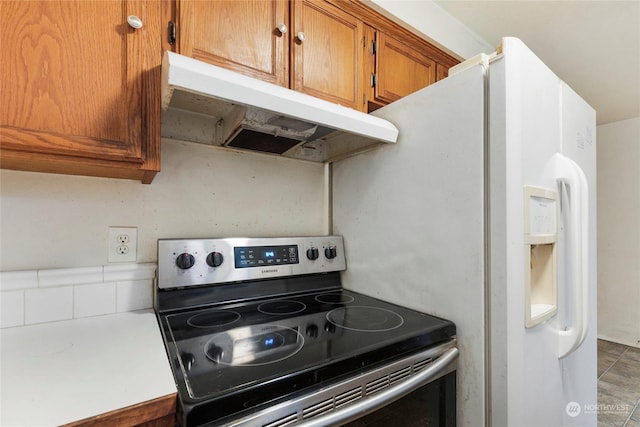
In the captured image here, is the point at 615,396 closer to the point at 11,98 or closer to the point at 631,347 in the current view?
the point at 631,347

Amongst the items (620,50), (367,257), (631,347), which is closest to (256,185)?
(367,257)

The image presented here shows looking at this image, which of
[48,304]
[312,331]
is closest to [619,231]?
[312,331]

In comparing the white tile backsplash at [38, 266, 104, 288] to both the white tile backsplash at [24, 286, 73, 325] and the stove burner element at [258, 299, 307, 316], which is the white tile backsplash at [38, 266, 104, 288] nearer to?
the white tile backsplash at [24, 286, 73, 325]

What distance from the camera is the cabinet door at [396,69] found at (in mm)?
1273

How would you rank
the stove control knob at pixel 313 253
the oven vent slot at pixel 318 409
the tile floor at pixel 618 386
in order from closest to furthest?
the oven vent slot at pixel 318 409, the stove control knob at pixel 313 253, the tile floor at pixel 618 386

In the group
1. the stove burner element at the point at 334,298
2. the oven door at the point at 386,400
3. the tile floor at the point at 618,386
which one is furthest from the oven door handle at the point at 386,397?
the tile floor at the point at 618,386

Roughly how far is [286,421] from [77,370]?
1.40 feet

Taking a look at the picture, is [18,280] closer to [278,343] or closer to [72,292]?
[72,292]

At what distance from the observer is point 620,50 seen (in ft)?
6.21

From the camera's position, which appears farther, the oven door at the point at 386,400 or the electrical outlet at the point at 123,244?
the electrical outlet at the point at 123,244

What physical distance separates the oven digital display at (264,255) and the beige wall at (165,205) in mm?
132

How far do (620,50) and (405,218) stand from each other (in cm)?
211

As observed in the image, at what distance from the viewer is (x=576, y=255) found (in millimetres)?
975

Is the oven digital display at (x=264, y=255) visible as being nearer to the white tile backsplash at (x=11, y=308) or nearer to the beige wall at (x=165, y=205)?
the beige wall at (x=165, y=205)
